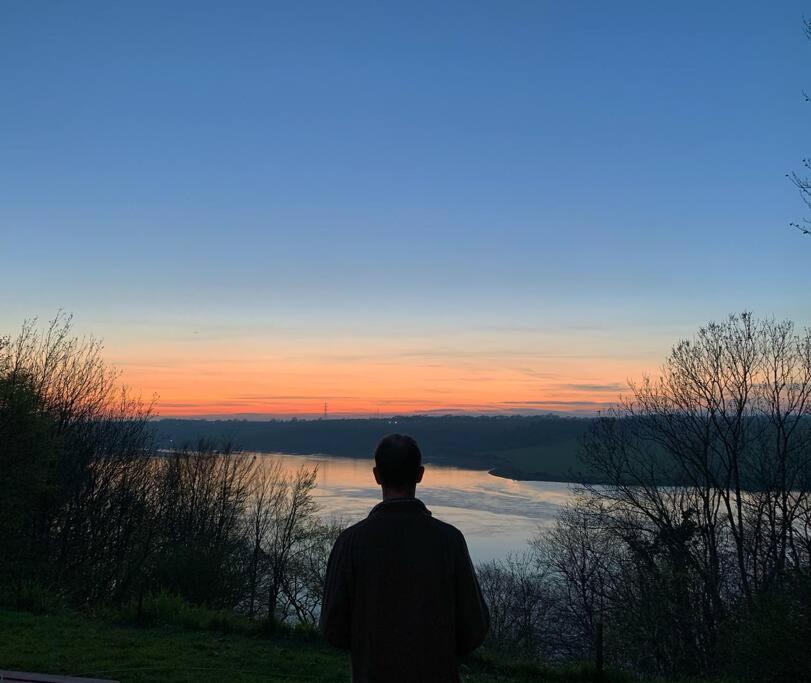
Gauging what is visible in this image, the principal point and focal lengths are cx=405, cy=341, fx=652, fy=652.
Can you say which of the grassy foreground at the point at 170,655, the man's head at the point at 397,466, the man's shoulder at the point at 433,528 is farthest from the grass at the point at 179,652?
the man's head at the point at 397,466

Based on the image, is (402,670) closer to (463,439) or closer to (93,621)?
(93,621)

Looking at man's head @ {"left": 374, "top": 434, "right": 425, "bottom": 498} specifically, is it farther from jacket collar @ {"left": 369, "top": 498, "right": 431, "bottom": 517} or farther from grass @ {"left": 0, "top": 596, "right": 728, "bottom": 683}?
grass @ {"left": 0, "top": 596, "right": 728, "bottom": 683}

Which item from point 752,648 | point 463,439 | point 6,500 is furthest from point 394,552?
point 463,439

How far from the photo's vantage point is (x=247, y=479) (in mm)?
38750

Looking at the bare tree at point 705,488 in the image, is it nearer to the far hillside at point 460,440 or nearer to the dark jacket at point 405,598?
the dark jacket at point 405,598

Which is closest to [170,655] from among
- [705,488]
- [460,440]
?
[705,488]

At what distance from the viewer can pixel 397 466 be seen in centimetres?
236

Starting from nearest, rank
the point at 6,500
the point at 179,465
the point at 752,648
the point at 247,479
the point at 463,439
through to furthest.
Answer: the point at 752,648, the point at 6,500, the point at 179,465, the point at 247,479, the point at 463,439

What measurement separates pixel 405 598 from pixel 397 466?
0.45 m

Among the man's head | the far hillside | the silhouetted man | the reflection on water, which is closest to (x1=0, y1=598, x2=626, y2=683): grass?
the silhouetted man

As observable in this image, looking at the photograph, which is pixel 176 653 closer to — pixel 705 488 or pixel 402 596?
pixel 402 596

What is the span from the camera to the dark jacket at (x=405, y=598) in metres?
2.25

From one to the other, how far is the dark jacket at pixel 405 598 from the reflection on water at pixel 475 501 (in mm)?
38279

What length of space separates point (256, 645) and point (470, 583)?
321 inches
